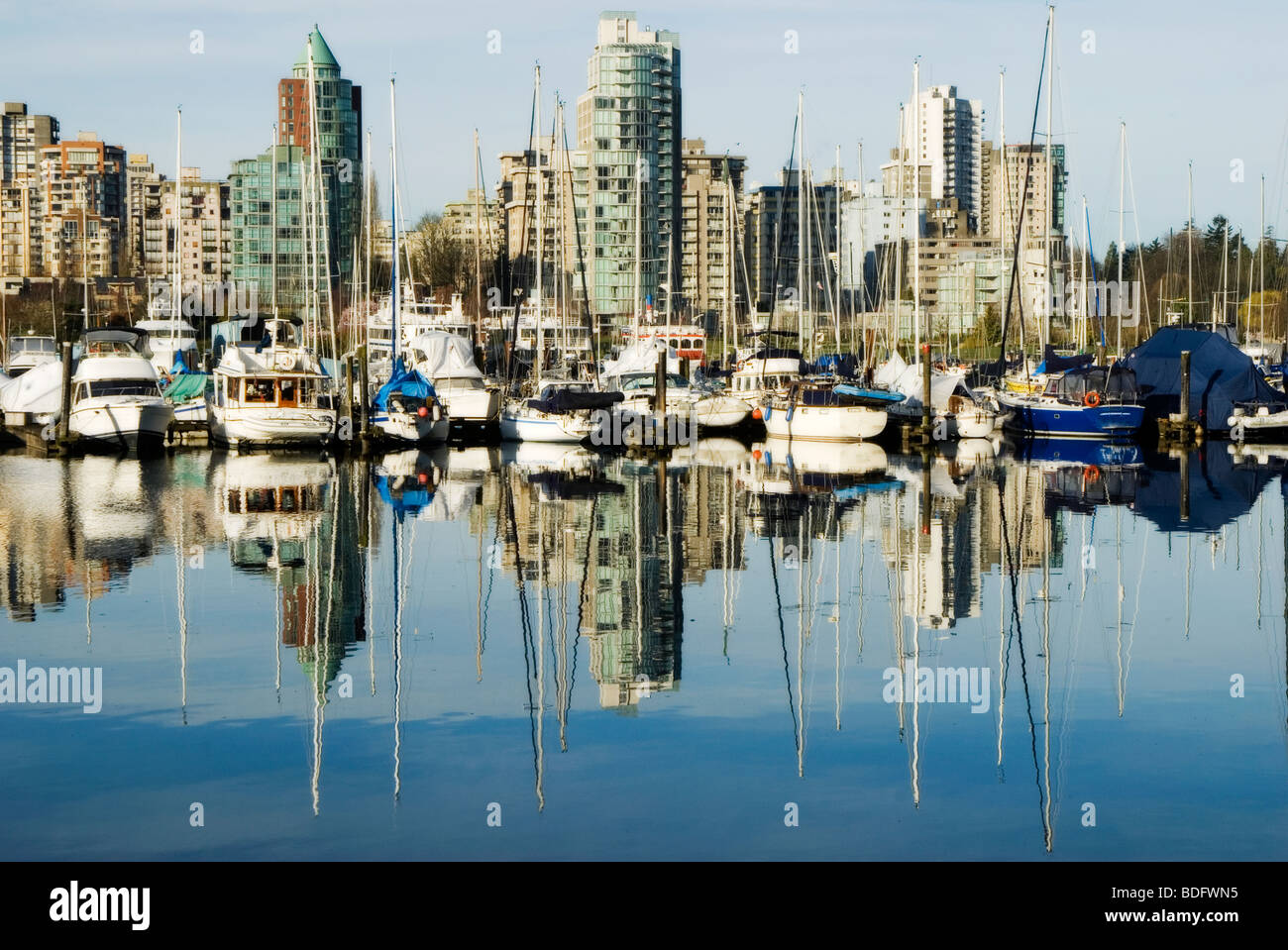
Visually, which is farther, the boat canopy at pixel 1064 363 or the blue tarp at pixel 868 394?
the boat canopy at pixel 1064 363

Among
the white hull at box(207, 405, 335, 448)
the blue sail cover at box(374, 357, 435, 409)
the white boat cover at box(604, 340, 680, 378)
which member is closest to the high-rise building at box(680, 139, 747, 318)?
the white boat cover at box(604, 340, 680, 378)

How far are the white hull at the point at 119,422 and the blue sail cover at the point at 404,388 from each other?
6.53 meters

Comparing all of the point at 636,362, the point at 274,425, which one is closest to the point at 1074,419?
the point at 636,362

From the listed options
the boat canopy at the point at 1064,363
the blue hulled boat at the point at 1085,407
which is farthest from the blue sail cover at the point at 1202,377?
the boat canopy at the point at 1064,363

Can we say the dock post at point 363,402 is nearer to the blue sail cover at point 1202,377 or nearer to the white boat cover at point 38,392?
the white boat cover at point 38,392

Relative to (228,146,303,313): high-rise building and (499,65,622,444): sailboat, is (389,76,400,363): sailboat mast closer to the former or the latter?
(499,65,622,444): sailboat

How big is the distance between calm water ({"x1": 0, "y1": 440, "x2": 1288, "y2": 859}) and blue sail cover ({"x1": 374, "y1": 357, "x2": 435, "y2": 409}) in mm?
18891

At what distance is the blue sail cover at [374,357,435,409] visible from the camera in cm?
5153

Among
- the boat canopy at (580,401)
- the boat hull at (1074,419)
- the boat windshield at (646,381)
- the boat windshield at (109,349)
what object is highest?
the boat windshield at (109,349)

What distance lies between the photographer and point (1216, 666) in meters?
17.2

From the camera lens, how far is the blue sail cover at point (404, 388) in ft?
169

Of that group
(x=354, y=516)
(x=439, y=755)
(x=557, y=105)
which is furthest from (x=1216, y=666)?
(x=557, y=105)
